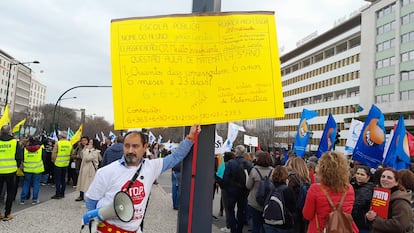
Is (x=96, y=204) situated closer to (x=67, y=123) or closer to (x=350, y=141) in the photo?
(x=350, y=141)

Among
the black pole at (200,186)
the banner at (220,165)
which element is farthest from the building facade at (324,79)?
the black pole at (200,186)

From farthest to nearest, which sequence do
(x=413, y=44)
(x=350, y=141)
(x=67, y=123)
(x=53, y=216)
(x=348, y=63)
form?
(x=67, y=123), (x=348, y=63), (x=413, y=44), (x=350, y=141), (x=53, y=216)

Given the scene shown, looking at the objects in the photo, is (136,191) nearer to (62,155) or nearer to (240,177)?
(240,177)

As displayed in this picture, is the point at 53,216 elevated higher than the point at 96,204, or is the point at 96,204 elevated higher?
the point at 96,204

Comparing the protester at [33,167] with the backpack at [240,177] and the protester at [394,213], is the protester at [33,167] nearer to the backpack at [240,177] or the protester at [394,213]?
the backpack at [240,177]

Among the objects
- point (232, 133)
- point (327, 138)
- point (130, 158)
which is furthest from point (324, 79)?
point (130, 158)

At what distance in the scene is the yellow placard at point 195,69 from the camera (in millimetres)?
3166

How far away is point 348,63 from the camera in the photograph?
209ft

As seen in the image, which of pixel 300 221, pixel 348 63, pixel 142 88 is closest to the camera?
pixel 142 88

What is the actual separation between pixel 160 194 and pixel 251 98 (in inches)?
413

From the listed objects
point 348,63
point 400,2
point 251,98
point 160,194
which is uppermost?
point 400,2

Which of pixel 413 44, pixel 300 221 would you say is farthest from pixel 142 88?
pixel 413 44

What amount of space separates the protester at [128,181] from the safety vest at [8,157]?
552 cm

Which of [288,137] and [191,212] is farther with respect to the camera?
[288,137]
